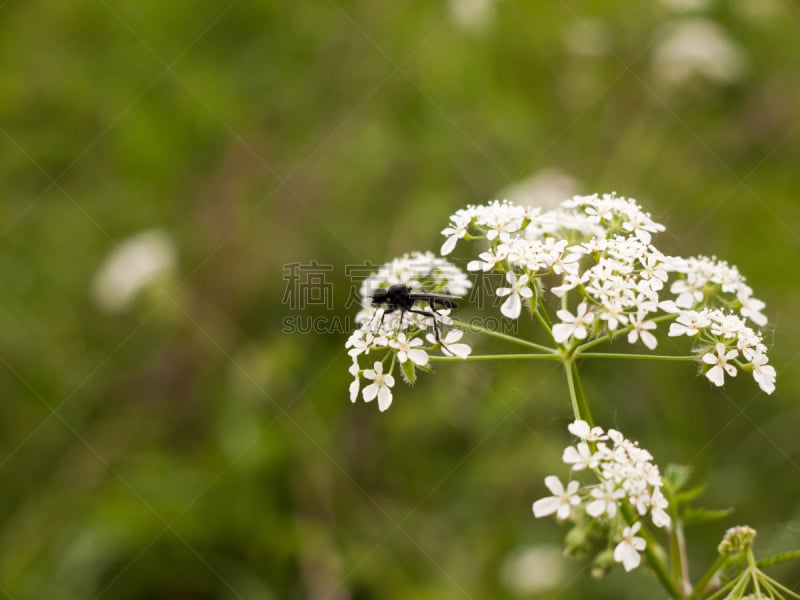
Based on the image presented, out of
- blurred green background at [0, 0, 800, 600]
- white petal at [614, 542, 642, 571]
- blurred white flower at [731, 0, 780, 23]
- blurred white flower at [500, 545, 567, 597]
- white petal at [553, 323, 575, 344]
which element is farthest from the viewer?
blurred white flower at [731, 0, 780, 23]

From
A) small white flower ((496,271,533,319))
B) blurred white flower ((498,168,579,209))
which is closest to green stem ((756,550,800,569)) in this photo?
small white flower ((496,271,533,319))

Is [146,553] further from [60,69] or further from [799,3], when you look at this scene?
[799,3]

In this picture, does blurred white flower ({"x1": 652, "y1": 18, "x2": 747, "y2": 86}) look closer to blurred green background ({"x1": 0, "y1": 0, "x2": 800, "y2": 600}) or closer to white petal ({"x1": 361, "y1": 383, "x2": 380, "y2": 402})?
blurred green background ({"x1": 0, "y1": 0, "x2": 800, "y2": 600})

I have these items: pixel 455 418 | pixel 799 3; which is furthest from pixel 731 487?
pixel 799 3

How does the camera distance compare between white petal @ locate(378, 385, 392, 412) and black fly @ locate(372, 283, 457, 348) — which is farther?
black fly @ locate(372, 283, 457, 348)

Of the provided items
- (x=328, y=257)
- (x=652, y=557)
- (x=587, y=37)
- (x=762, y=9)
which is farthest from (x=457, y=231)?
(x=762, y=9)

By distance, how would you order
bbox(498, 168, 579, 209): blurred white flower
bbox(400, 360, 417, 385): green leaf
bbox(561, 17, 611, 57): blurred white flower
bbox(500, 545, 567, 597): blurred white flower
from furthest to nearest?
1. bbox(561, 17, 611, 57): blurred white flower
2. bbox(498, 168, 579, 209): blurred white flower
3. bbox(500, 545, 567, 597): blurred white flower
4. bbox(400, 360, 417, 385): green leaf

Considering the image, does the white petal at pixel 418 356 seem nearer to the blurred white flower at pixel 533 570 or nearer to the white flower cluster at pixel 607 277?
the white flower cluster at pixel 607 277
